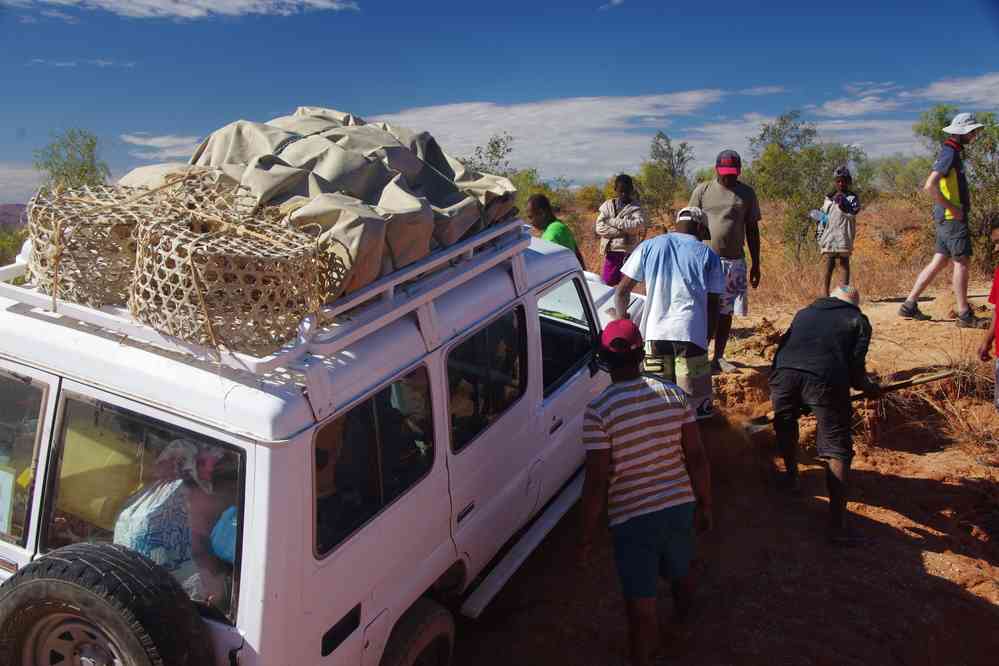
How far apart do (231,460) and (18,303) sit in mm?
1067

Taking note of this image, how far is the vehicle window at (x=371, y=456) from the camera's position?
8.38 ft

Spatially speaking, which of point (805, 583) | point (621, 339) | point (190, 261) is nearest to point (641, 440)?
point (621, 339)

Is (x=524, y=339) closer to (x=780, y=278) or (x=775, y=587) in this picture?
(x=775, y=587)

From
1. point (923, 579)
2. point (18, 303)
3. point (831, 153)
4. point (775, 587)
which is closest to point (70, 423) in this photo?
point (18, 303)

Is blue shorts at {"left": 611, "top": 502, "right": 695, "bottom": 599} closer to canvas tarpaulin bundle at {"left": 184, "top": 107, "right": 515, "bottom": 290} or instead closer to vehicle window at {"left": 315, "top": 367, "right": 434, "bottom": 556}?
vehicle window at {"left": 315, "top": 367, "right": 434, "bottom": 556}

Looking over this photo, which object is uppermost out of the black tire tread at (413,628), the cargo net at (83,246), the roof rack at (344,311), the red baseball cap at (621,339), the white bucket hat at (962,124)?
the white bucket hat at (962,124)

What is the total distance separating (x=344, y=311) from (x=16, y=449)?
119cm

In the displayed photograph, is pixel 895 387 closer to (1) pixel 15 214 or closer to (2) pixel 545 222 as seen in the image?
(2) pixel 545 222

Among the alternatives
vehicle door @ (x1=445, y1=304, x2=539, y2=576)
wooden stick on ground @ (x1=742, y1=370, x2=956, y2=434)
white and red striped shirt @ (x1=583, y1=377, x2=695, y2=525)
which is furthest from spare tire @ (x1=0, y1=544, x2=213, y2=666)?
wooden stick on ground @ (x1=742, y1=370, x2=956, y2=434)

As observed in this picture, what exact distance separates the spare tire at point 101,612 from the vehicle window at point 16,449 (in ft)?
1.23

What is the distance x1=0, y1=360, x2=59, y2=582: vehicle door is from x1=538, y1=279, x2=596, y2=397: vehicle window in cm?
247

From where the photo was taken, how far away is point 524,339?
156 inches

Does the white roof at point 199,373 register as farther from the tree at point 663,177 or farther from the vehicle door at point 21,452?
the tree at point 663,177

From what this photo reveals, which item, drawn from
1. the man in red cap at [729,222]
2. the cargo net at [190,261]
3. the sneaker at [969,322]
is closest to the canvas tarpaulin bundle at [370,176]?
the cargo net at [190,261]
